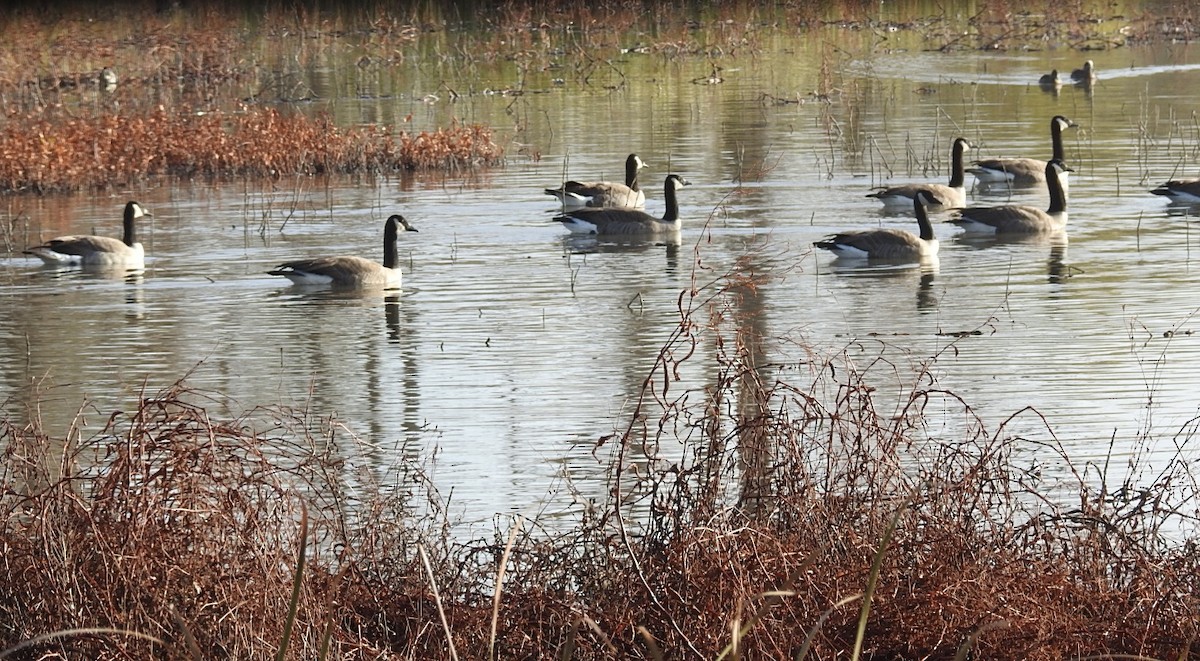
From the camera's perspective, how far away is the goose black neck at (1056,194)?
73.4 ft

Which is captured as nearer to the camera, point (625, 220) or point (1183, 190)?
point (625, 220)

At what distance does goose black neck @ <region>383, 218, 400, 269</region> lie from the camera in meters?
19.1

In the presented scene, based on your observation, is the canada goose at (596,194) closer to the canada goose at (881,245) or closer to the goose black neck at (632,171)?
the goose black neck at (632,171)

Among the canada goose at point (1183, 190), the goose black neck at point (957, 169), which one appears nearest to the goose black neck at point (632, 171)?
the goose black neck at point (957, 169)

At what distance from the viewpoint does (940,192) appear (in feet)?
79.5

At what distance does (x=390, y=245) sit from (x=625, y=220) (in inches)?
173

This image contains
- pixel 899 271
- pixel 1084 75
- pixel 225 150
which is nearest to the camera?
pixel 899 271

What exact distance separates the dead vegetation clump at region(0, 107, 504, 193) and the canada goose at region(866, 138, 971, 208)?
7395 millimetres

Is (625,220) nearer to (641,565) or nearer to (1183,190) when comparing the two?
(1183,190)

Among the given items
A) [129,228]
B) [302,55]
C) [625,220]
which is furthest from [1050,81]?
[129,228]

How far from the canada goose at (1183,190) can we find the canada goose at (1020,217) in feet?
4.49

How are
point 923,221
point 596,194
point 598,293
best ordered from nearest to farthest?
point 598,293
point 923,221
point 596,194

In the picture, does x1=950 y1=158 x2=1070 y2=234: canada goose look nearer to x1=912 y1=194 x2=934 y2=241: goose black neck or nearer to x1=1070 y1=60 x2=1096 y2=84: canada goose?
x1=912 y1=194 x2=934 y2=241: goose black neck

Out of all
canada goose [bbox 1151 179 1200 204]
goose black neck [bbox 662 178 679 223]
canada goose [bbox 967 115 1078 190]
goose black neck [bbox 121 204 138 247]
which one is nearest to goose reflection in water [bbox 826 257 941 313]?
goose black neck [bbox 662 178 679 223]
